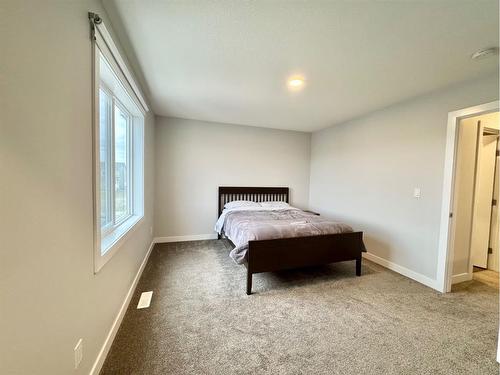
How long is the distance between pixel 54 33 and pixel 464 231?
4254mm

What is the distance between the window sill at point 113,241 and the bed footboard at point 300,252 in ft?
4.03

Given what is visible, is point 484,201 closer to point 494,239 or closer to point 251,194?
point 494,239

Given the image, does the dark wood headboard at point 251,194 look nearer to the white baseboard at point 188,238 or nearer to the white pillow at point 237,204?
the white pillow at point 237,204

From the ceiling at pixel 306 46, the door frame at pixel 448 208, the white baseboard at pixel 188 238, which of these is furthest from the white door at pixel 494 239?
the white baseboard at pixel 188 238

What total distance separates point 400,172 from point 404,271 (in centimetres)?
134

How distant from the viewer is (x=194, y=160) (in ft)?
13.6

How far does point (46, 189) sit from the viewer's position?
0.89m

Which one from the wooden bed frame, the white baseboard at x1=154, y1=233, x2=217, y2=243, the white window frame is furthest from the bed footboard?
the white baseboard at x1=154, y1=233, x2=217, y2=243

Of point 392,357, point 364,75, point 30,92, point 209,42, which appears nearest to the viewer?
point 30,92

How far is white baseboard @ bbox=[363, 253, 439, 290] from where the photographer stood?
8.49ft

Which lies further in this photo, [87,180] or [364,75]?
[364,75]

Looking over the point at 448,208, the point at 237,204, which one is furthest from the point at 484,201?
the point at 237,204

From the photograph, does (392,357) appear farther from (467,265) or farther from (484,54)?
(484,54)

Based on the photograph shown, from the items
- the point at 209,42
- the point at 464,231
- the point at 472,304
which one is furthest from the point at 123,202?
the point at 464,231
